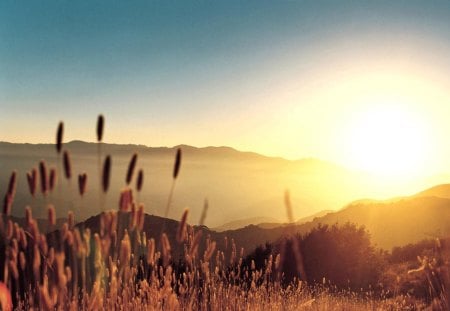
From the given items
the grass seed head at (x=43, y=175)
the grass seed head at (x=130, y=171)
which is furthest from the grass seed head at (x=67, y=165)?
the grass seed head at (x=130, y=171)

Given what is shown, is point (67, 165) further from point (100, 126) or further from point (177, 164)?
point (177, 164)

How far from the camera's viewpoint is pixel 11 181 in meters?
2.78

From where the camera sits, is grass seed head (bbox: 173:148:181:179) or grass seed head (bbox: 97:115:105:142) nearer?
grass seed head (bbox: 97:115:105:142)

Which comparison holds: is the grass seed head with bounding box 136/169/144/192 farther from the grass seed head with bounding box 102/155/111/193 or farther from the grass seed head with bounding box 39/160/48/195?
the grass seed head with bounding box 39/160/48/195

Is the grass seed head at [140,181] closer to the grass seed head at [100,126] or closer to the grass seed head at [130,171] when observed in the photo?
the grass seed head at [130,171]

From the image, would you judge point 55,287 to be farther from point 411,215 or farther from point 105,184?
point 411,215

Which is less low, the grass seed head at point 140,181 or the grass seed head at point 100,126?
the grass seed head at point 100,126

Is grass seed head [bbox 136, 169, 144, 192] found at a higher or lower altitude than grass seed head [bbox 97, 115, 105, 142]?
lower

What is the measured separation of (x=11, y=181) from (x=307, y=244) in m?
16.2

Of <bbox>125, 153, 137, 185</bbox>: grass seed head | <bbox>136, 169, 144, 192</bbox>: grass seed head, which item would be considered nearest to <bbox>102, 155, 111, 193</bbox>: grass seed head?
<bbox>125, 153, 137, 185</bbox>: grass seed head

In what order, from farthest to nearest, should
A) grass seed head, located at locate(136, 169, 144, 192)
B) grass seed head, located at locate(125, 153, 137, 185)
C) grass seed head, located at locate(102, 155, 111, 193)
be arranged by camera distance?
grass seed head, located at locate(136, 169, 144, 192) < grass seed head, located at locate(125, 153, 137, 185) < grass seed head, located at locate(102, 155, 111, 193)

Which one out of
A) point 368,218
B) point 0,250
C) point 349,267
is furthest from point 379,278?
point 368,218

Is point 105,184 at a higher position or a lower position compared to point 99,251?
higher

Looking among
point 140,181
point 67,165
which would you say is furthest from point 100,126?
point 140,181
